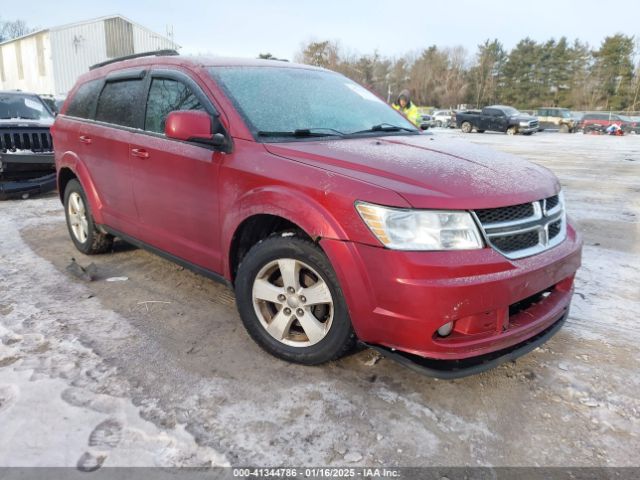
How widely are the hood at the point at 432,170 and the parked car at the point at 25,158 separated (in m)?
6.16

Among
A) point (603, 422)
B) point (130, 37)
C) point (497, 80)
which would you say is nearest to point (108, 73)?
point (603, 422)

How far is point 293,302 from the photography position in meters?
2.64

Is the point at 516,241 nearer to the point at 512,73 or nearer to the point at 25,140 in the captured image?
the point at 25,140

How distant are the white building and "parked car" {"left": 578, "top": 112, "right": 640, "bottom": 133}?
28.8 metres

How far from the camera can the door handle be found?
A: 349 cm

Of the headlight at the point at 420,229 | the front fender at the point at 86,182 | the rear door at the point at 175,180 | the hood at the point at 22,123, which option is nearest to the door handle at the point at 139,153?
the rear door at the point at 175,180

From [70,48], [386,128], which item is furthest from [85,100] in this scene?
[70,48]

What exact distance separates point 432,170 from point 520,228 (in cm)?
52

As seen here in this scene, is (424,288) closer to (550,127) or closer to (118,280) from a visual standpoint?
(118,280)

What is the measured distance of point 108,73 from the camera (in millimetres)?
4227

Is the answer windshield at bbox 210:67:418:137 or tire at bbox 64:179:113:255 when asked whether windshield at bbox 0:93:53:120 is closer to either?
tire at bbox 64:179:113:255

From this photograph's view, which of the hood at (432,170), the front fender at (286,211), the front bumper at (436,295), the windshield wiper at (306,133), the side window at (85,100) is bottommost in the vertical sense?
the front bumper at (436,295)

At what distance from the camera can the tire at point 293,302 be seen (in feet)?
8.11

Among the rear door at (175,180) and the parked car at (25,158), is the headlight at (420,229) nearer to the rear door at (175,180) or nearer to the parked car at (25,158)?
the rear door at (175,180)
